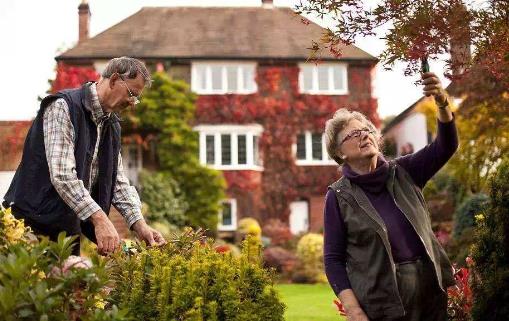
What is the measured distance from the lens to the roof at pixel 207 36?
33156 mm

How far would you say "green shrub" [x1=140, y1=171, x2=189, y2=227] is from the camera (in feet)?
95.5

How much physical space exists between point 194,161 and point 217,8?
9.45 m

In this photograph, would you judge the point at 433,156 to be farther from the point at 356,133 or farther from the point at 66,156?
the point at 66,156

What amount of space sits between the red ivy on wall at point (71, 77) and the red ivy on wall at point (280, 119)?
4.67 m

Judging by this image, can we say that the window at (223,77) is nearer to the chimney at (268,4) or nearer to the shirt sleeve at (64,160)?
the chimney at (268,4)

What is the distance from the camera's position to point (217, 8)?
36.8 meters

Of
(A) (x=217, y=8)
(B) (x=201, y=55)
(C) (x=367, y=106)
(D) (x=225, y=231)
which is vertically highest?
(A) (x=217, y=8)

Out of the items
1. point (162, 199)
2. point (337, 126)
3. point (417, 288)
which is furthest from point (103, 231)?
point (162, 199)

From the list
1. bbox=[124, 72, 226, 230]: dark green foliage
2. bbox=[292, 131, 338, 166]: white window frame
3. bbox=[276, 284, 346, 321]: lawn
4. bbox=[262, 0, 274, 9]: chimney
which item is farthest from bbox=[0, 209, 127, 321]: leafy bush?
bbox=[262, 0, 274, 9]: chimney

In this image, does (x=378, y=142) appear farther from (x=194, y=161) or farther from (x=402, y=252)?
(x=194, y=161)

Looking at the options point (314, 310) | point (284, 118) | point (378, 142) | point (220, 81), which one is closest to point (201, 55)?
point (220, 81)

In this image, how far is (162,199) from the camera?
29.4 metres

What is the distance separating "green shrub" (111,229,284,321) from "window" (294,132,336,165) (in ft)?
95.9

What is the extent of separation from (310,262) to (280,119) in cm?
1167
